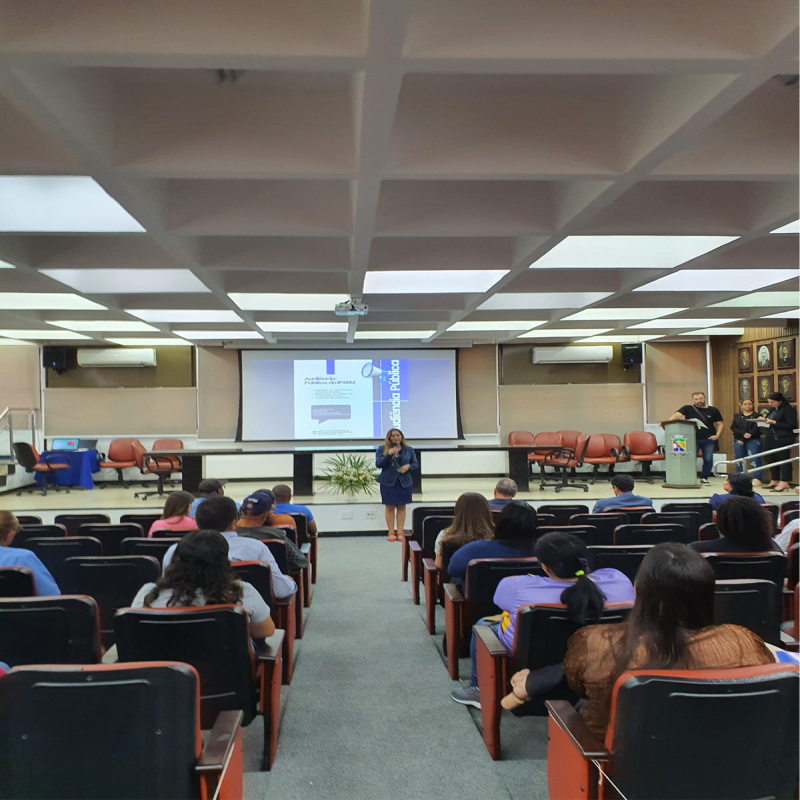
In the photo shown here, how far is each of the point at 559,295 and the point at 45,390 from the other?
9.97 m

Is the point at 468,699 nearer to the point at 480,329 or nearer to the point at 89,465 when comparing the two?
the point at 480,329

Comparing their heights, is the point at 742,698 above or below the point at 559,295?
below

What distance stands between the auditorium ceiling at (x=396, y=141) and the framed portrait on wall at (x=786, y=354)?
450 cm

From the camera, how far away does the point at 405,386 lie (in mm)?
12234

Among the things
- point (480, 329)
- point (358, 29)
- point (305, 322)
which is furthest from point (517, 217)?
point (480, 329)

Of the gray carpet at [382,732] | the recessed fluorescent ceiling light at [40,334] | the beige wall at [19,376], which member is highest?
the recessed fluorescent ceiling light at [40,334]

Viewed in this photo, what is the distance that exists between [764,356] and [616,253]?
734 centimetres

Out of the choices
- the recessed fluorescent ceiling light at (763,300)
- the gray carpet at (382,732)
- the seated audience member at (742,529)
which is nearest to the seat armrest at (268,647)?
the gray carpet at (382,732)

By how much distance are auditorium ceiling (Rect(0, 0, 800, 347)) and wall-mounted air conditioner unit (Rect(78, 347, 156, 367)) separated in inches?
247

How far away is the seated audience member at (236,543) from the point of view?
124 inches

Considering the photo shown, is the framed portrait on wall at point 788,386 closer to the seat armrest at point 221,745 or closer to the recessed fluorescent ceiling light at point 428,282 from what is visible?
the recessed fluorescent ceiling light at point 428,282

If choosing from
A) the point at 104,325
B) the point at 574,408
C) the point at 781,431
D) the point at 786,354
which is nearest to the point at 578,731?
the point at 104,325

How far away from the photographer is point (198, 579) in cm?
237

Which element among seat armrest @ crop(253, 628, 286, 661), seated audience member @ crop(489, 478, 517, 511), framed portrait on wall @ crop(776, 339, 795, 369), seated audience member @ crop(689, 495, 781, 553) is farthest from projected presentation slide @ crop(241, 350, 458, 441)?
seat armrest @ crop(253, 628, 286, 661)
